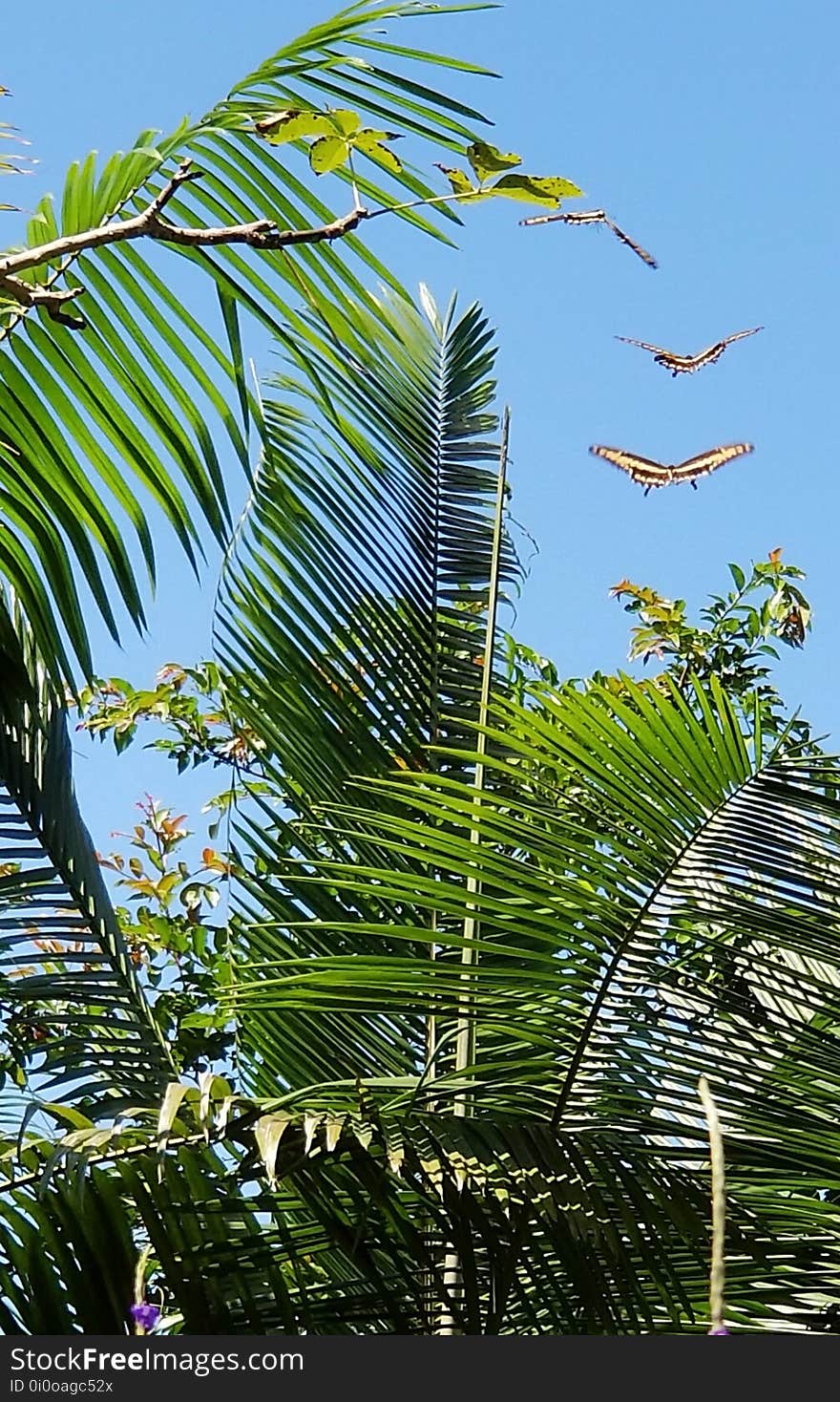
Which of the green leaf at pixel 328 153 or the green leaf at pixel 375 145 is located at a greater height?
the green leaf at pixel 375 145

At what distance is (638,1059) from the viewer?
1458 mm

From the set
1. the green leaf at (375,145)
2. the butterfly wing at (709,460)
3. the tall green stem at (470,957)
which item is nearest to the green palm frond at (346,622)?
the tall green stem at (470,957)

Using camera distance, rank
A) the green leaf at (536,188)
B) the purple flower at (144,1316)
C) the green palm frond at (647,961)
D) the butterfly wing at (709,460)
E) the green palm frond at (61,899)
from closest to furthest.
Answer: the purple flower at (144,1316) → the green leaf at (536,188) → the green palm frond at (647,961) → the green palm frond at (61,899) → the butterfly wing at (709,460)

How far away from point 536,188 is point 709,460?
155 cm

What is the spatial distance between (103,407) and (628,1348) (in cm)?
108

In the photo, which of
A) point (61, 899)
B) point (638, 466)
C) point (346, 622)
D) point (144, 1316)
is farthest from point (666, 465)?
point (144, 1316)

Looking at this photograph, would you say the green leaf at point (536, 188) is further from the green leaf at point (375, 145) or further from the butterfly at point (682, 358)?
the butterfly at point (682, 358)

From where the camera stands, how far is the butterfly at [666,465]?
259 centimetres

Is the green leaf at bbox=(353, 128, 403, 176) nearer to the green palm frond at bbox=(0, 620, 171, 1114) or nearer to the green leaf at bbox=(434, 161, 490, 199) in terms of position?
the green leaf at bbox=(434, 161, 490, 199)

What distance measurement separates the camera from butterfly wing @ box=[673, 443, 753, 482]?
2588mm

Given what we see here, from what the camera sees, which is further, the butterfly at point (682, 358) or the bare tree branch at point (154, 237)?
the butterfly at point (682, 358)

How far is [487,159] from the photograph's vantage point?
44.5 inches

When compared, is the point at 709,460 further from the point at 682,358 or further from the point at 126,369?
the point at 126,369

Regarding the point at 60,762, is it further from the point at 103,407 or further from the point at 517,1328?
the point at 517,1328
